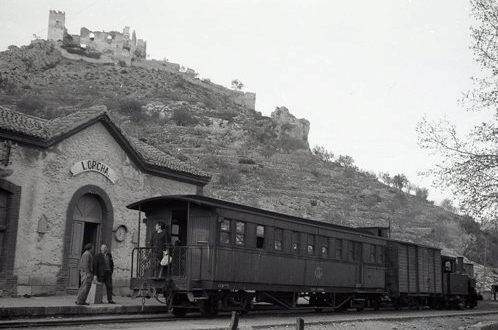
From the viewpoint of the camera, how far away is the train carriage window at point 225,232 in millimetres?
14656

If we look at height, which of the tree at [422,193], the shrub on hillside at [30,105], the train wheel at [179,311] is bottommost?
the train wheel at [179,311]

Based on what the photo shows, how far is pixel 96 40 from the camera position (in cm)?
11694

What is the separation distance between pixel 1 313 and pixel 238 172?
54.1 meters

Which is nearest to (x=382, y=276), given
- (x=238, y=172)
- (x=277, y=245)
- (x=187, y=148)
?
(x=277, y=245)

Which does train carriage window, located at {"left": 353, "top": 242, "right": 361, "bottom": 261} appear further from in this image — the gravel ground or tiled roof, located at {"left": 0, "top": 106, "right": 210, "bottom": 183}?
tiled roof, located at {"left": 0, "top": 106, "right": 210, "bottom": 183}

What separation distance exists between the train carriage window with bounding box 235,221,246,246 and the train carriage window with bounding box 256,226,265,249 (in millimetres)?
587

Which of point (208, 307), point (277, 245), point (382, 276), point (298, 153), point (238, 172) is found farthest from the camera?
point (298, 153)

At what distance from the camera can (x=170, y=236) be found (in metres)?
15.5

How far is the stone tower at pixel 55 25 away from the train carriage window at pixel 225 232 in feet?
358

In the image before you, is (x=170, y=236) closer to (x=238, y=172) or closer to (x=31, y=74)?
(x=238, y=172)

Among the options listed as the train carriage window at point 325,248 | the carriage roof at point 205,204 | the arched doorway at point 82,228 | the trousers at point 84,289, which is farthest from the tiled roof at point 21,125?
the train carriage window at point 325,248

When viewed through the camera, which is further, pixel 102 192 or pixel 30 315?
pixel 102 192

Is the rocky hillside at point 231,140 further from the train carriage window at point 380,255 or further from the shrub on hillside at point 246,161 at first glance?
the train carriage window at point 380,255

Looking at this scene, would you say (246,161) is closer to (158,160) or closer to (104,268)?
(158,160)
